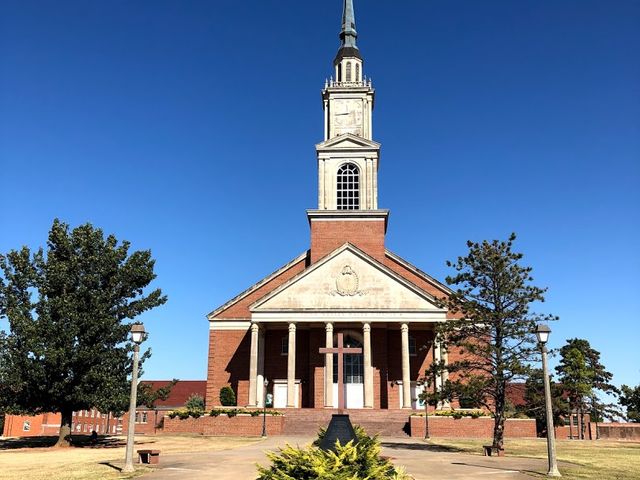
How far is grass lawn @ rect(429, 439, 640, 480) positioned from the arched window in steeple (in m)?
21.6

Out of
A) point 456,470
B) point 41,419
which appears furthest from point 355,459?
point 41,419

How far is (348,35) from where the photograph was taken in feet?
174

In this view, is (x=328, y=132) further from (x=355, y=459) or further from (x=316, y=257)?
(x=355, y=459)

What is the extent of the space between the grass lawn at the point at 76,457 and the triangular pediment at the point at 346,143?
25066mm

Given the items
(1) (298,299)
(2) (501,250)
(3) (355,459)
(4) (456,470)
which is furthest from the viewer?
(1) (298,299)

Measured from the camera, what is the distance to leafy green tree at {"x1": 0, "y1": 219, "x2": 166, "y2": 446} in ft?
86.0

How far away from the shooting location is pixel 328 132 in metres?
50.3

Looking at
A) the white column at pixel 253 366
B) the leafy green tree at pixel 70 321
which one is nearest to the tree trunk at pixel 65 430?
the leafy green tree at pixel 70 321

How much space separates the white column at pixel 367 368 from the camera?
3847 centimetres

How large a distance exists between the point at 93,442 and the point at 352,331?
18959 mm

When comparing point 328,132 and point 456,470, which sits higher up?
point 328,132

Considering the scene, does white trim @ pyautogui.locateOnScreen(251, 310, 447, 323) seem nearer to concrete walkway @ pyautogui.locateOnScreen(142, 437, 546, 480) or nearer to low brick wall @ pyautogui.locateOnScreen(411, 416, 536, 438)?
low brick wall @ pyautogui.locateOnScreen(411, 416, 536, 438)

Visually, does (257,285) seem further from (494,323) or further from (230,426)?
(494,323)

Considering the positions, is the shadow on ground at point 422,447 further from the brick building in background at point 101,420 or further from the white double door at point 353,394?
the brick building in background at point 101,420
